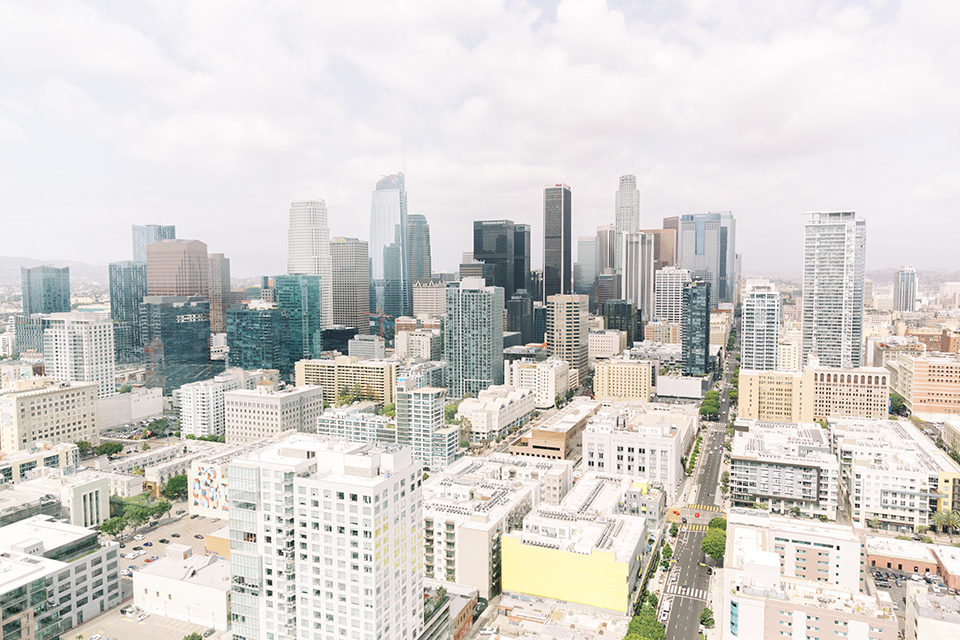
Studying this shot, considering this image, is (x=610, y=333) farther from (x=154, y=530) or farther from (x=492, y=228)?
(x=154, y=530)

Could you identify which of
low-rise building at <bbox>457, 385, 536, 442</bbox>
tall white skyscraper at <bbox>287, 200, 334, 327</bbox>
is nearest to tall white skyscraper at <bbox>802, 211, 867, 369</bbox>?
low-rise building at <bbox>457, 385, 536, 442</bbox>

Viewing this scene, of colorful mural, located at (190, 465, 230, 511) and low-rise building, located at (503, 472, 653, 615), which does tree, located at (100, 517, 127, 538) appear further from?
low-rise building, located at (503, 472, 653, 615)

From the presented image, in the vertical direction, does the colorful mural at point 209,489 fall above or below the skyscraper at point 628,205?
below

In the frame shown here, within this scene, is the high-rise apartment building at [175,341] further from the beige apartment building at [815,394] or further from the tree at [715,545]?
the tree at [715,545]


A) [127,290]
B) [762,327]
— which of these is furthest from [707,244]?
[127,290]

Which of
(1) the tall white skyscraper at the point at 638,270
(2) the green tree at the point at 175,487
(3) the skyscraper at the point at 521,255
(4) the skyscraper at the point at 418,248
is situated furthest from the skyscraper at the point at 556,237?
(2) the green tree at the point at 175,487

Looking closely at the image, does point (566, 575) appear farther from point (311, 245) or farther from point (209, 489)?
point (311, 245)
